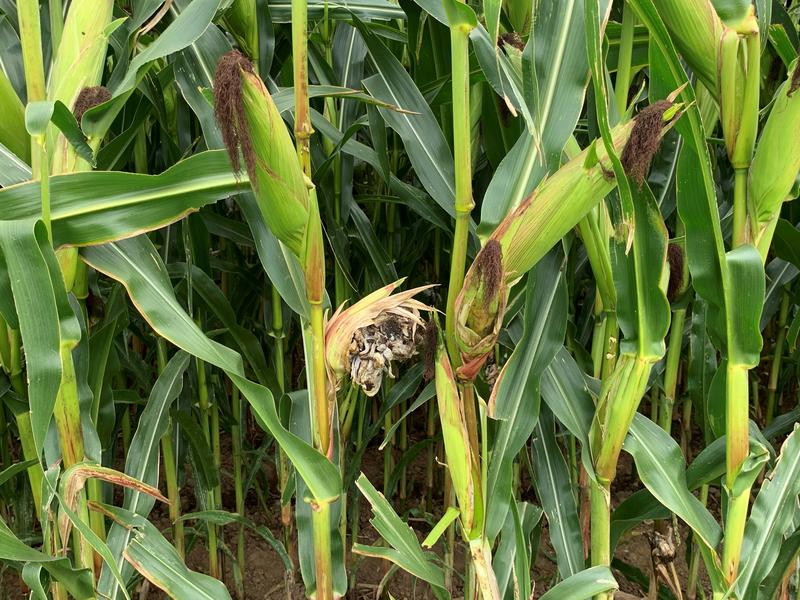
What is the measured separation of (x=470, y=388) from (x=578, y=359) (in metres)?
0.49

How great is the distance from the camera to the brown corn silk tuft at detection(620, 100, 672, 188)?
0.81 metres

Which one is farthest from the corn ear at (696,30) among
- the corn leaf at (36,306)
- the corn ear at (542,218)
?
the corn leaf at (36,306)

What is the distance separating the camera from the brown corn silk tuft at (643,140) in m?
0.81

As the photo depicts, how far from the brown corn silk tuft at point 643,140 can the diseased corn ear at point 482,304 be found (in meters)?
A: 0.18

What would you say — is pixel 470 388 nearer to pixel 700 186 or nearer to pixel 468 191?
pixel 468 191

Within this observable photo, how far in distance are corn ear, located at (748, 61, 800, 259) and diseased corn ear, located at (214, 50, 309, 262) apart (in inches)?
21.9

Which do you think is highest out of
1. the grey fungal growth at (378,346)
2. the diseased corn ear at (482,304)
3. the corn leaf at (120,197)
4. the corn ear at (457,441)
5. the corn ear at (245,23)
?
the corn ear at (245,23)

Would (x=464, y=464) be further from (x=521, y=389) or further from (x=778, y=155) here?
(x=778, y=155)

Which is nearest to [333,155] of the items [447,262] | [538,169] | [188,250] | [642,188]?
[188,250]

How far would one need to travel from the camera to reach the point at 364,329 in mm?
935

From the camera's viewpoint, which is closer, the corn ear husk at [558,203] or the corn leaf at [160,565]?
the corn ear husk at [558,203]

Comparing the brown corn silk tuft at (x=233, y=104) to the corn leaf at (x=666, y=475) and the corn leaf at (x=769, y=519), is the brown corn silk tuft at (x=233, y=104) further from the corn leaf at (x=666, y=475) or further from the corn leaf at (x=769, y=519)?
the corn leaf at (x=769, y=519)

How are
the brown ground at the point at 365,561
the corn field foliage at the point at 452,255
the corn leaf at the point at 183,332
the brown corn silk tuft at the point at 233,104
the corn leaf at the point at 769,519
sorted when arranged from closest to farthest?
the brown corn silk tuft at the point at 233,104
the corn field foliage at the point at 452,255
the corn leaf at the point at 183,332
the corn leaf at the point at 769,519
the brown ground at the point at 365,561

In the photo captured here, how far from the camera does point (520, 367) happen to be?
1.08 metres
